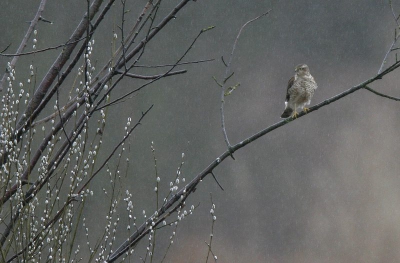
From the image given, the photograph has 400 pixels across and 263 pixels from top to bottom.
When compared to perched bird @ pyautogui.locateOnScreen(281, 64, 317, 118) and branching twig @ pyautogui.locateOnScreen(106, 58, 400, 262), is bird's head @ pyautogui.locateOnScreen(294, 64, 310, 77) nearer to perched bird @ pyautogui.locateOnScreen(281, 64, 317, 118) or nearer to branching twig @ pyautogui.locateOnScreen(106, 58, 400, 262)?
perched bird @ pyautogui.locateOnScreen(281, 64, 317, 118)

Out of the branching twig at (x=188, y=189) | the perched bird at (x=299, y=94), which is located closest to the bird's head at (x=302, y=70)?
the perched bird at (x=299, y=94)

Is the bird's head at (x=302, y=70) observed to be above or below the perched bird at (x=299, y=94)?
above

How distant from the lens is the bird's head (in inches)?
202

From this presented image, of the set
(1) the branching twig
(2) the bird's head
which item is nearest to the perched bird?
(2) the bird's head

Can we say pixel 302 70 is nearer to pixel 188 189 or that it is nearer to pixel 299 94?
pixel 299 94

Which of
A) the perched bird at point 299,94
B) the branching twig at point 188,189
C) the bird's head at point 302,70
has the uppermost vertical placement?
the bird's head at point 302,70

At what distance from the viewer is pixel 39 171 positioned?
221 cm

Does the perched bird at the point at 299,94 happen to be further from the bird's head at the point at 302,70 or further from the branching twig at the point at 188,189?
the branching twig at the point at 188,189

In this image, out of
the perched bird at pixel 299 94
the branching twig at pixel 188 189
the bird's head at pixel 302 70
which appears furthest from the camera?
the bird's head at pixel 302 70

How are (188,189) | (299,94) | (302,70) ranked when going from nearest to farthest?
(188,189)
(299,94)
(302,70)

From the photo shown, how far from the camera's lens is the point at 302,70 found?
517 centimetres

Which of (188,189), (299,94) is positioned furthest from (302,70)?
(188,189)

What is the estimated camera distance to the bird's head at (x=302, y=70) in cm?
514

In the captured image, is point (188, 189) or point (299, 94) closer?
point (188, 189)
